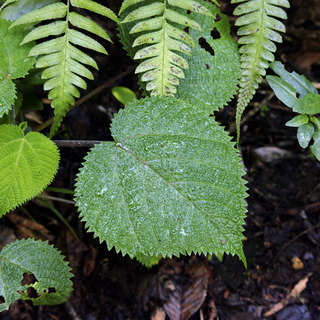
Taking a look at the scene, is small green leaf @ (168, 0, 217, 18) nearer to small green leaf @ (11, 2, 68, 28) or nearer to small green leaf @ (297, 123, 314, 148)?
small green leaf @ (11, 2, 68, 28)

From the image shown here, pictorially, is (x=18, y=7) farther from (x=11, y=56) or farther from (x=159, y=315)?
(x=159, y=315)

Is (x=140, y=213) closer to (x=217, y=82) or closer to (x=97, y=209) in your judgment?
(x=97, y=209)

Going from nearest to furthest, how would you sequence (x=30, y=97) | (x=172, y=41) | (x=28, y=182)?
(x=28, y=182)
(x=172, y=41)
(x=30, y=97)

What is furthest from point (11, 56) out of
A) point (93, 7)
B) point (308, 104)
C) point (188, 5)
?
point (308, 104)

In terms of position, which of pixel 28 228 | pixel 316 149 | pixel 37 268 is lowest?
pixel 28 228

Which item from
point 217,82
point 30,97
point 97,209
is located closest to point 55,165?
point 97,209

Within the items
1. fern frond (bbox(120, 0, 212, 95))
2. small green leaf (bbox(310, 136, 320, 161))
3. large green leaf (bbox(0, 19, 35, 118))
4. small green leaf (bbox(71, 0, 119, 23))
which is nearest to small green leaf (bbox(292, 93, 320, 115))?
small green leaf (bbox(310, 136, 320, 161))
